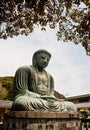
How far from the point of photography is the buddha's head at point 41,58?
334 inches

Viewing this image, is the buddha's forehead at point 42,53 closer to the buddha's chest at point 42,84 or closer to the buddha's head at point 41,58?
the buddha's head at point 41,58

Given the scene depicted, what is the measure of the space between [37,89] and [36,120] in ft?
4.09

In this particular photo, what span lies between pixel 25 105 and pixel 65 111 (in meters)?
1.23

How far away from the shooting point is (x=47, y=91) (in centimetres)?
839

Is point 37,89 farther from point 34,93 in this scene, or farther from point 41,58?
point 41,58

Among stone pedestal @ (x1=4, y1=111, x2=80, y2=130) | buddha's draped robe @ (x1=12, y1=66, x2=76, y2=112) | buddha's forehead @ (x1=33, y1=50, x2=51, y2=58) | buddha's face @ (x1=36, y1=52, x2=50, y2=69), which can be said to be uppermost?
buddha's forehead @ (x1=33, y1=50, x2=51, y2=58)

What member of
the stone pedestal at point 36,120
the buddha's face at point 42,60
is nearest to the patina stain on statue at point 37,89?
the buddha's face at point 42,60

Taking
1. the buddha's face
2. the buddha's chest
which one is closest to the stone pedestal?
the buddha's chest

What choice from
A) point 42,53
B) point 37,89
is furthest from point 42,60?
point 37,89

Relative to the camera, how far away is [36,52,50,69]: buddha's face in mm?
8484

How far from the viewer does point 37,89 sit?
26.9ft

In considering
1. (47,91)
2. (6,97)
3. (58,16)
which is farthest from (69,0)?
(6,97)

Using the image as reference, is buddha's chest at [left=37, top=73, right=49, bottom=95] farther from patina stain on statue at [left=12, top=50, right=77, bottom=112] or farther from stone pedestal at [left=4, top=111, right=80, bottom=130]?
stone pedestal at [left=4, top=111, right=80, bottom=130]

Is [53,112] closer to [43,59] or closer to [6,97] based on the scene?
[43,59]
